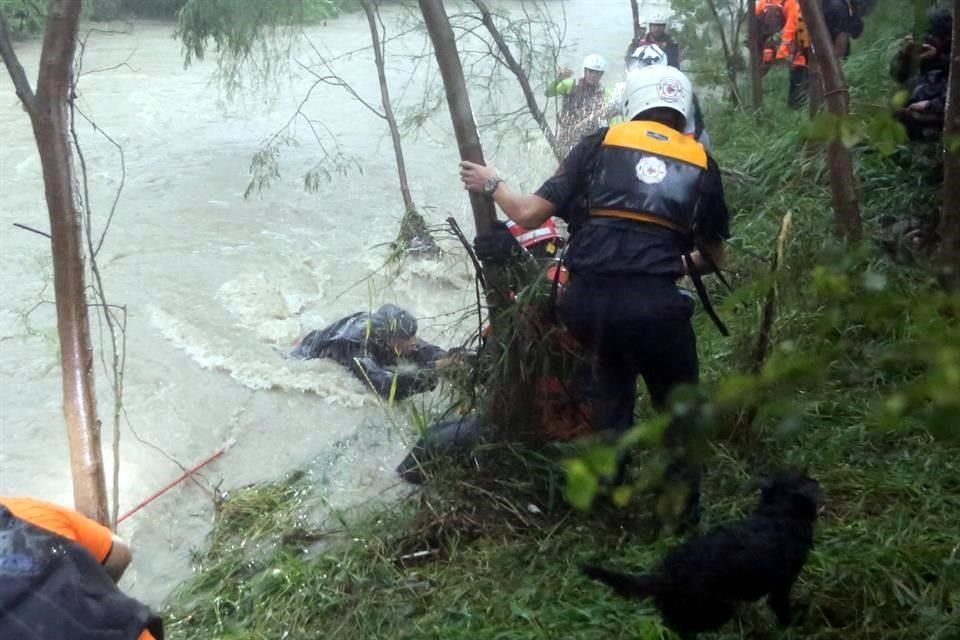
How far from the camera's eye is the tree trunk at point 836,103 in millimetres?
5039

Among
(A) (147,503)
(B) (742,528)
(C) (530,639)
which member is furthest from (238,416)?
(B) (742,528)

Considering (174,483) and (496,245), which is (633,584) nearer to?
(496,245)

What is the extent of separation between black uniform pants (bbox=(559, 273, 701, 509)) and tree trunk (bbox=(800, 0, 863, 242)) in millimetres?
1791

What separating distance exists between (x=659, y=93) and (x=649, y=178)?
327 millimetres

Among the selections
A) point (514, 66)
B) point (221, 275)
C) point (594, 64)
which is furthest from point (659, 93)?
point (221, 275)

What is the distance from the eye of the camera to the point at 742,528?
122 inches

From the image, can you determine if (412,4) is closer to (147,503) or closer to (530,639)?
(147,503)

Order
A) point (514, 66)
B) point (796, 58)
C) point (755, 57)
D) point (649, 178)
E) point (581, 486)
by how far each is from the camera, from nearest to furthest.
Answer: point (581, 486)
point (649, 178)
point (514, 66)
point (796, 58)
point (755, 57)

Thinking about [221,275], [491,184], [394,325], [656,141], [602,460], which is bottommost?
[221,275]

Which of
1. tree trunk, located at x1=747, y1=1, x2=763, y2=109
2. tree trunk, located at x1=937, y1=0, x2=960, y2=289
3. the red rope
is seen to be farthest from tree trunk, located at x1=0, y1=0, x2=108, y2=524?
tree trunk, located at x1=747, y1=1, x2=763, y2=109

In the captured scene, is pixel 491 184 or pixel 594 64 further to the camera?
pixel 594 64

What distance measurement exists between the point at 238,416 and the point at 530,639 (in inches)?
177

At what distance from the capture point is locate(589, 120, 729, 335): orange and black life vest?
3.55m

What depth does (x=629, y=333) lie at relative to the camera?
3592 mm
